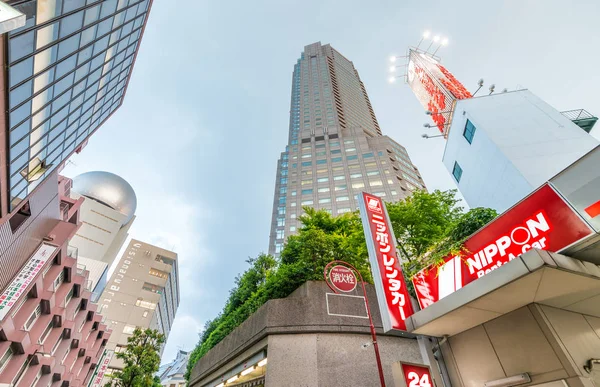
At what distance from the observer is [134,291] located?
79688mm

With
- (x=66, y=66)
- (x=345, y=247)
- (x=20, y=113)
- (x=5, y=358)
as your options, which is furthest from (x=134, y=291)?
(x=345, y=247)

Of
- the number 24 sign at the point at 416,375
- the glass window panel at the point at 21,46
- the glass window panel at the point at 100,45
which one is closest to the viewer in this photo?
the number 24 sign at the point at 416,375

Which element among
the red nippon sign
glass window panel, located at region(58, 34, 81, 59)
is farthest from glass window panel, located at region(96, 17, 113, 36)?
the red nippon sign

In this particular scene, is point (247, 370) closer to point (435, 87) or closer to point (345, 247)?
point (345, 247)

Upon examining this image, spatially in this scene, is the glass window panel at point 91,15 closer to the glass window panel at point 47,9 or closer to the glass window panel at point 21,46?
the glass window panel at point 47,9

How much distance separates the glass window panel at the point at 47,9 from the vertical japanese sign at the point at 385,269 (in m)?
15.3

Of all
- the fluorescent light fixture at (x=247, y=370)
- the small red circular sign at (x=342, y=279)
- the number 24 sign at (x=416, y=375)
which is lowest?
the number 24 sign at (x=416, y=375)

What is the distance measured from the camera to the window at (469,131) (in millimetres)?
23656

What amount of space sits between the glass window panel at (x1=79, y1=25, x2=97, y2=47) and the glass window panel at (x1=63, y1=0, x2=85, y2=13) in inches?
79.5

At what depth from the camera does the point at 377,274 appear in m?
8.09

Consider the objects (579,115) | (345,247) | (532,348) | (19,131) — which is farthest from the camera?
(579,115)

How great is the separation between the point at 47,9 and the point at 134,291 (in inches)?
3412

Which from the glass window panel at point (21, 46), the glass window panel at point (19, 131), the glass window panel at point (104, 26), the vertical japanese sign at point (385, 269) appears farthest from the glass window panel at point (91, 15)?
the vertical japanese sign at point (385, 269)

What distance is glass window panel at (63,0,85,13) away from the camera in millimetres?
12591
